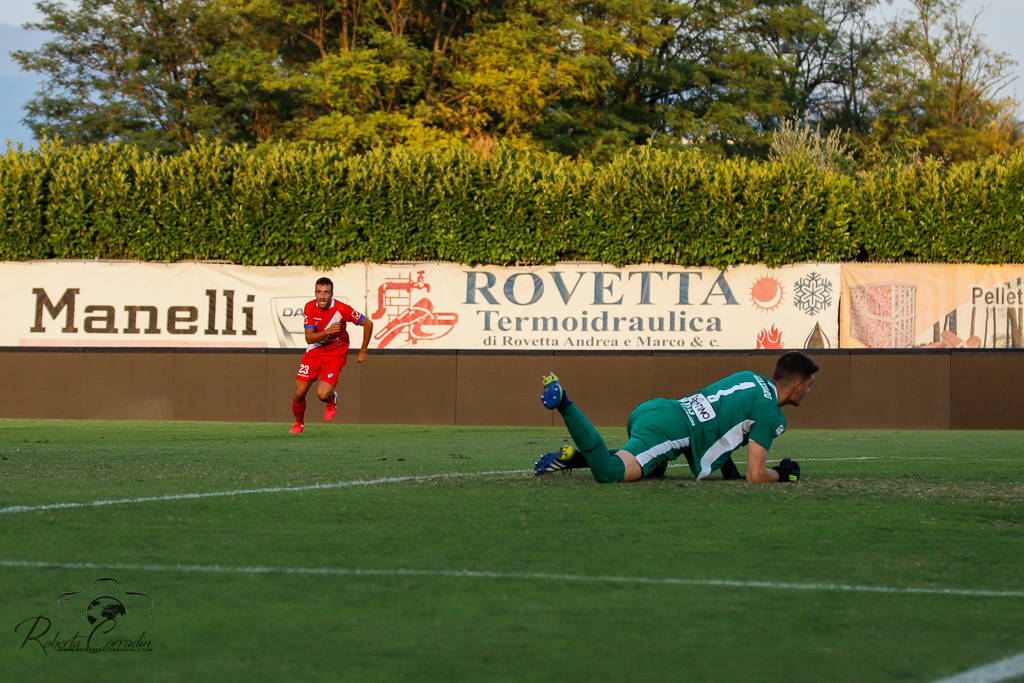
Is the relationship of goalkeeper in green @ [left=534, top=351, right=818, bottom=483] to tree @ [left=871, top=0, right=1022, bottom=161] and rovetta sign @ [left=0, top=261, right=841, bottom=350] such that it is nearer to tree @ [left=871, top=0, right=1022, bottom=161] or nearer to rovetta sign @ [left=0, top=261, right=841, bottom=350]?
rovetta sign @ [left=0, top=261, right=841, bottom=350]

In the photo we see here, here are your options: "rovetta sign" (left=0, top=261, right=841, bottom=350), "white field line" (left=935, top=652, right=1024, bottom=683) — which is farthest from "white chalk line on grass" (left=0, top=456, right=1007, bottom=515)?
"rovetta sign" (left=0, top=261, right=841, bottom=350)

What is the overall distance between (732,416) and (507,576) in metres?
3.47

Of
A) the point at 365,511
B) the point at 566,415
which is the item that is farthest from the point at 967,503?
the point at 365,511

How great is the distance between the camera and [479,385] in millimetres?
22078

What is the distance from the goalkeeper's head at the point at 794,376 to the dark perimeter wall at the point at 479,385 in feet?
44.9

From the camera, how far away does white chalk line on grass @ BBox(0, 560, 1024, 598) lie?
4414 mm

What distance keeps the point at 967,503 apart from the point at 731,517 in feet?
6.03

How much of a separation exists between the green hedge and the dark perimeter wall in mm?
3462

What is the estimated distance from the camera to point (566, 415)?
24.1 ft

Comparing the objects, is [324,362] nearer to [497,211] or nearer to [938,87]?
[497,211]

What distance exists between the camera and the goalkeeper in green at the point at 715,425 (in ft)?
25.3

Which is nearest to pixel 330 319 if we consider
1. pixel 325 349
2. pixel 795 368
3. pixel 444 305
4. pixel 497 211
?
pixel 325 349

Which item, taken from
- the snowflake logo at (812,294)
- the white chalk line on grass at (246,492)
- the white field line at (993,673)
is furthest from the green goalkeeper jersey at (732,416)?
the snowflake logo at (812,294)

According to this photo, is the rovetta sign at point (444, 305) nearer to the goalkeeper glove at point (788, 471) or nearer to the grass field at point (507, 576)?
the grass field at point (507, 576)
